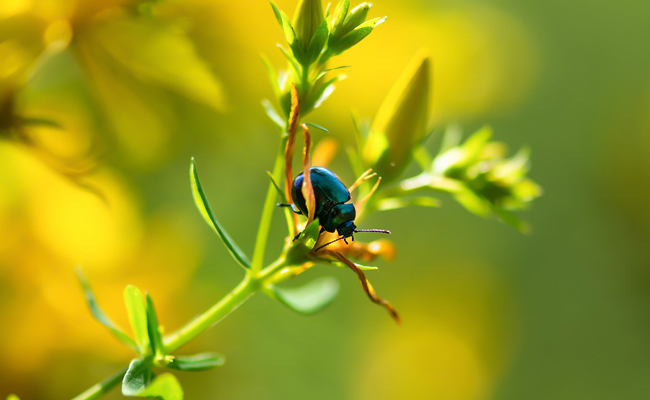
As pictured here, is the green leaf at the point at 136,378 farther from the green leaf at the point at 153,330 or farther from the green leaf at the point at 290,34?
the green leaf at the point at 290,34

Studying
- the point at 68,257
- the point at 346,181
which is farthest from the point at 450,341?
the point at 68,257

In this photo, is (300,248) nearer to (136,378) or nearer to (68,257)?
(136,378)

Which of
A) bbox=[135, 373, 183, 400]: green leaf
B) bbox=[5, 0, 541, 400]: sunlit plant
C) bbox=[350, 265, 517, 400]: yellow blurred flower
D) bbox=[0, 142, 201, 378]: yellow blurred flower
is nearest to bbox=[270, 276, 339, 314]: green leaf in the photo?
bbox=[5, 0, 541, 400]: sunlit plant

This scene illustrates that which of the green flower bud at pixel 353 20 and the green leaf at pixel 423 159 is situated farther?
the green leaf at pixel 423 159

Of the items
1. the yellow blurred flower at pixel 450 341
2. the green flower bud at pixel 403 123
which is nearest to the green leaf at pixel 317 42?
the green flower bud at pixel 403 123

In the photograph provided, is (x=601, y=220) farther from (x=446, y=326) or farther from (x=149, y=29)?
(x=149, y=29)

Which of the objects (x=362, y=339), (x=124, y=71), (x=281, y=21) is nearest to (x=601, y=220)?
(x=362, y=339)
